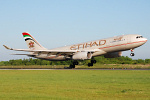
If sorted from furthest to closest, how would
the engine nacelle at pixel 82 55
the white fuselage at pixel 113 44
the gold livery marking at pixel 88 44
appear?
the engine nacelle at pixel 82 55 < the gold livery marking at pixel 88 44 < the white fuselage at pixel 113 44

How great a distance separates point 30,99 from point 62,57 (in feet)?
147

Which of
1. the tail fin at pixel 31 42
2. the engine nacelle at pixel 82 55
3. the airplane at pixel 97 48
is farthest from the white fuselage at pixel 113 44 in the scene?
the tail fin at pixel 31 42

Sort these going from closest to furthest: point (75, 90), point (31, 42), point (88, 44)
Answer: point (75, 90), point (88, 44), point (31, 42)

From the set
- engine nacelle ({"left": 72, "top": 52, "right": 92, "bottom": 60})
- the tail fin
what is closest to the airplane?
engine nacelle ({"left": 72, "top": 52, "right": 92, "bottom": 60})

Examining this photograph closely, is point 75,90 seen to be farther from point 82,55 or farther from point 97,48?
point 97,48

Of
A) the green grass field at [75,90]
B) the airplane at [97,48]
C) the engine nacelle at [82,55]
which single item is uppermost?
the airplane at [97,48]

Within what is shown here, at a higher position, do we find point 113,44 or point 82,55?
point 113,44

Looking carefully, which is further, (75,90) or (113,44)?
(113,44)

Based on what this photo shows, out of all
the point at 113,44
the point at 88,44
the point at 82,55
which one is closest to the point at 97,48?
the point at 88,44

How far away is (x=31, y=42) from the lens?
6294 centimetres

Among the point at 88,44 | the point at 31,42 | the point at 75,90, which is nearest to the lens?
the point at 75,90

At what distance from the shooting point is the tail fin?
62.9m

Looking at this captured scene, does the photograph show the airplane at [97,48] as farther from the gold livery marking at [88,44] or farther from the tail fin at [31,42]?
the tail fin at [31,42]

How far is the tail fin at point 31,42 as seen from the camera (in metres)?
62.9
